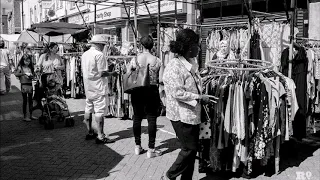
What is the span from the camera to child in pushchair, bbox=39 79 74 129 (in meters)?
8.08

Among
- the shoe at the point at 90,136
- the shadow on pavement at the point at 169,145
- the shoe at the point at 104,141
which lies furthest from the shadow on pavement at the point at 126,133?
the shadow on pavement at the point at 169,145

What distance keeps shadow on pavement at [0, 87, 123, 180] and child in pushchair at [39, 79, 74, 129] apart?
20 cm

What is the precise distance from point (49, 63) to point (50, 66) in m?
0.13

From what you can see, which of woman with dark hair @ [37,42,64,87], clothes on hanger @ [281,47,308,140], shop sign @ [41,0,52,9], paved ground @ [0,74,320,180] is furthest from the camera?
shop sign @ [41,0,52,9]

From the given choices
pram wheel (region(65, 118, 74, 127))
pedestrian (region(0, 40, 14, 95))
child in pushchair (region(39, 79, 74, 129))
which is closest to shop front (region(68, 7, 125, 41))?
child in pushchair (region(39, 79, 74, 129))

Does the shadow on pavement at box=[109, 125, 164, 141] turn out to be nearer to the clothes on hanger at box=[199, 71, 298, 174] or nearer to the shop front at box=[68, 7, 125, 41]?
the clothes on hanger at box=[199, 71, 298, 174]

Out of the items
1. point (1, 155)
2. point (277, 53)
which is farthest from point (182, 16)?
point (1, 155)

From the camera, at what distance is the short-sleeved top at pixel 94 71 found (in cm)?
615

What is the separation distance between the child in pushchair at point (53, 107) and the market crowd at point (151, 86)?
0.30 ft

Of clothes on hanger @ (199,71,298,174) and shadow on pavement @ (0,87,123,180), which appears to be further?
shadow on pavement @ (0,87,123,180)

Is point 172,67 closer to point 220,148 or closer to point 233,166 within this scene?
point 220,148

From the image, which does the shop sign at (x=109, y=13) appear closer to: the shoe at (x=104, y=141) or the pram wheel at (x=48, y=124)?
the pram wheel at (x=48, y=124)

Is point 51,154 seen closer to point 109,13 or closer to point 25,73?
point 25,73

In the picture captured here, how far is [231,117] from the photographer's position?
15.3 ft
